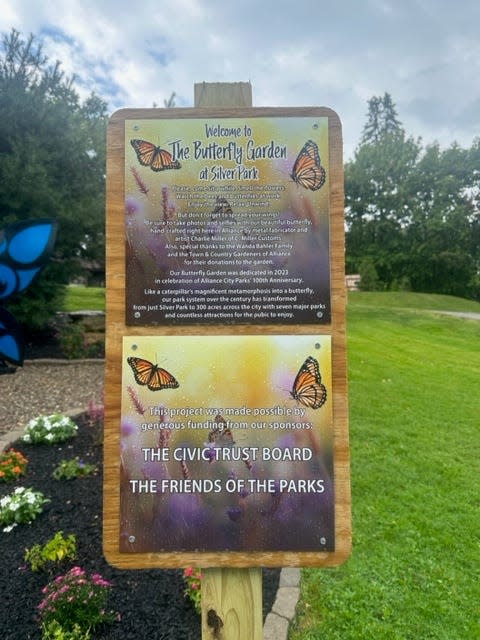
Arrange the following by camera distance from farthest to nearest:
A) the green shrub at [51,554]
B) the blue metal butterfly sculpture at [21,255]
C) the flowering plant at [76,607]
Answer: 1. the blue metal butterfly sculpture at [21,255]
2. the green shrub at [51,554]
3. the flowering plant at [76,607]

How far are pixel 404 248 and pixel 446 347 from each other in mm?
20535

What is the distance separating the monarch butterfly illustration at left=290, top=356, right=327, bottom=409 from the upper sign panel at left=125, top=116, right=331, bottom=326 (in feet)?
0.53

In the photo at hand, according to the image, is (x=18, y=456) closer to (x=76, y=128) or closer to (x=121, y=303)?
(x=121, y=303)

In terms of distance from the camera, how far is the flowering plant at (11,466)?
12.4 ft

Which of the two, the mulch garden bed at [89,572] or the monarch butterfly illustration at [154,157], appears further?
the mulch garden bed at [89,572]

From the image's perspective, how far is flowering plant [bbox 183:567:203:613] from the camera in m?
2.28

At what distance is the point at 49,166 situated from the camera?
9.12 meters

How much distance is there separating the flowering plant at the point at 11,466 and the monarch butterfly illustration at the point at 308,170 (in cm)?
347

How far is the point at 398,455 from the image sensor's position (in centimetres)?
459

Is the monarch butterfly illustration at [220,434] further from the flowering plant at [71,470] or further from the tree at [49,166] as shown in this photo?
the tree at [49,166]

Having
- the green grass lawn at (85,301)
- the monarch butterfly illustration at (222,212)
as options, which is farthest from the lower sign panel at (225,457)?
the green grass lawn at (85,301)

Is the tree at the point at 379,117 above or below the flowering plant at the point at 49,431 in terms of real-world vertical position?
above

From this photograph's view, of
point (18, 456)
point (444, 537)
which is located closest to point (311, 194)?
point (444, 537)

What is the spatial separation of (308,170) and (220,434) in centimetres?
94
